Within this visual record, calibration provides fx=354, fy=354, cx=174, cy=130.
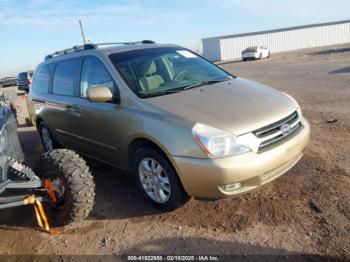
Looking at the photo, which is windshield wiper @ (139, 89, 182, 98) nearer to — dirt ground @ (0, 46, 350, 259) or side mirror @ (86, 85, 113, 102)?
side mirror @ (86, 85, 113, 102)

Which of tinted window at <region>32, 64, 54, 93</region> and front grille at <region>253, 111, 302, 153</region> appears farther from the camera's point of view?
tinted window at <region>32, 64, 54, 93</region>

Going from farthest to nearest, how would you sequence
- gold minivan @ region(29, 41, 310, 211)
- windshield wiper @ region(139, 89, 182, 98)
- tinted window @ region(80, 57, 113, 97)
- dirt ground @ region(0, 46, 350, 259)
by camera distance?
tinted window @ region(80, 57, 113, 97) → windshield wiper @ region(139, 89, 182, 98) → gold minivan @ region(29, 41, 310, 211) → dirt ground @ region(0, 46, 350, 259)

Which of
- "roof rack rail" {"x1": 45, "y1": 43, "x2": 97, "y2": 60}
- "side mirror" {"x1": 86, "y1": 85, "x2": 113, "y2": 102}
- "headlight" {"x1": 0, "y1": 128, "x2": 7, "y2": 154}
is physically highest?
"roof rack rail" {"x1": 45, "y1": 43, "x2": 97, "y2": 60}

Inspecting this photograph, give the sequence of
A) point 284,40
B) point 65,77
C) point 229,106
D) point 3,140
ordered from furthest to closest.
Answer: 1. point 284,40
2. point 65,77
3. point 229,106
4. point 3,140

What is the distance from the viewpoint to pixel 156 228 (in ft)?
12.0

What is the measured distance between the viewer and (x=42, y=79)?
6.14 m

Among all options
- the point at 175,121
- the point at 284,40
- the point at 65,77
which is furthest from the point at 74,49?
the point at 284,40

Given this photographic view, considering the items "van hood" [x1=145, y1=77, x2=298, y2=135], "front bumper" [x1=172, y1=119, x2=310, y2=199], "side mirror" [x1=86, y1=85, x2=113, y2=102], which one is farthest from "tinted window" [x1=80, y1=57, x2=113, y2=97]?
"front bumper" [x1=172, y1=119, x2=310, y2=199]

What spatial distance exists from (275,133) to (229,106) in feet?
Answer: 1.78

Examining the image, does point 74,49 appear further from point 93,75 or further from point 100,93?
point 100,93

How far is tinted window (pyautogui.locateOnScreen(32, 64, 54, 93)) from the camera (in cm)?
589

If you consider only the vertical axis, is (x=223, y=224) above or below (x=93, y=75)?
below

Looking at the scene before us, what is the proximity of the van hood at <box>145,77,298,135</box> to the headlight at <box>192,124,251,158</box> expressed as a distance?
0.08m

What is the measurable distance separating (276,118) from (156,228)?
1660 mm
